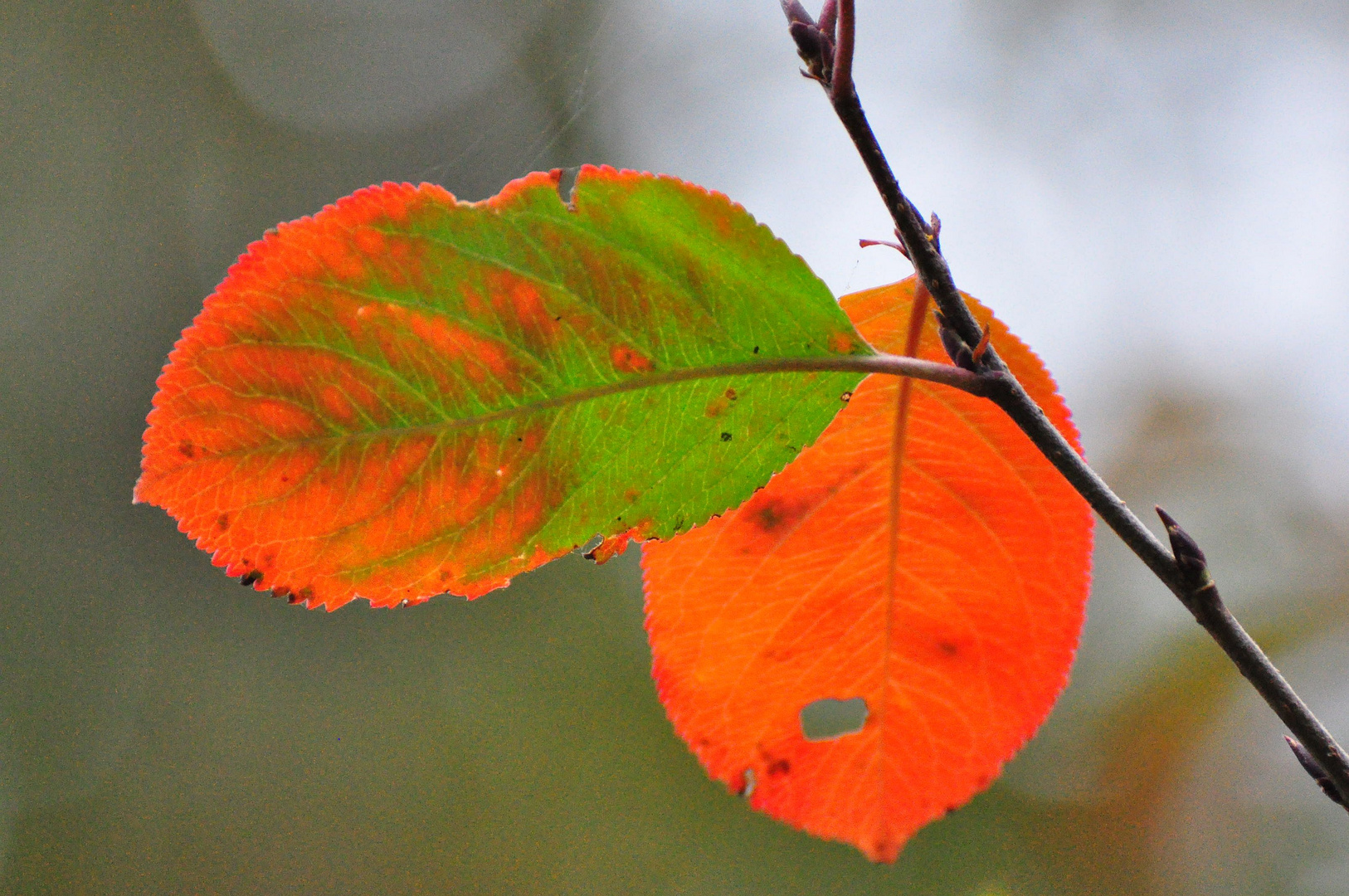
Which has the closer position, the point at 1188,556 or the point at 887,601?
the point at 1188,556

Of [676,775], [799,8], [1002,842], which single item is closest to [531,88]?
[676,775]

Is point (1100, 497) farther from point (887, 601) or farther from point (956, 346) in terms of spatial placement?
point (887, 601)

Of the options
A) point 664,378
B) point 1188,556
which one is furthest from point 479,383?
point 1188,556

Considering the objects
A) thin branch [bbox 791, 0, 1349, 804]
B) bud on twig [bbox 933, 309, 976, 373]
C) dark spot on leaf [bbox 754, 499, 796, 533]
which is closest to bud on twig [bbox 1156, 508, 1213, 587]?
thin branch [bbox 791, 0, 1349, 804]

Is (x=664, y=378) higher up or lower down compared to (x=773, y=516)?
higher up

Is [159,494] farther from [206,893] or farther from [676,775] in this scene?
[206,893]

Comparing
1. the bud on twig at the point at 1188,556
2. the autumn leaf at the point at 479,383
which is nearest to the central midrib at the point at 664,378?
the autumn leaf at the point at 479,383

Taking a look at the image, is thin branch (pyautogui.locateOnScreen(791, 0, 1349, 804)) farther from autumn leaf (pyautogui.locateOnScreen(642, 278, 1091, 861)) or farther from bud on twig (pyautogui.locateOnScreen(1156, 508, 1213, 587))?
autumn leaf (pyautogui.locateOnScreen(642, 278, 1091, 861))
